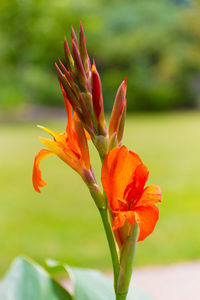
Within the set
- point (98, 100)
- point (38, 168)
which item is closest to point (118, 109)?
point (98, 100)

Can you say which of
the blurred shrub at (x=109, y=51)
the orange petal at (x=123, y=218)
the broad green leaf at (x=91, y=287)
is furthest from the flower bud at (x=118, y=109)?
the blurred shrub at (x=109, y=51)

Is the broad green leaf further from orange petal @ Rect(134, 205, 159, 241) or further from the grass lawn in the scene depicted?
the grass lawn

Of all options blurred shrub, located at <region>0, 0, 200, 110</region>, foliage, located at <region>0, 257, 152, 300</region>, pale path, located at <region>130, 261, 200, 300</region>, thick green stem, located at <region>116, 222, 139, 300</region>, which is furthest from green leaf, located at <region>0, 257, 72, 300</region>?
blurred shrub, located at <region>0, 0, 200, 110</region>

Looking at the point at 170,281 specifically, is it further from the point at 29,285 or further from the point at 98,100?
the point at 98,100

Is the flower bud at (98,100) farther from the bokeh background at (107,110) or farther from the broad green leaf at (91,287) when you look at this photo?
the bokeh background at (107,110)

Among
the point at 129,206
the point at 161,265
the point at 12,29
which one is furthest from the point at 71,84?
the point at 12,29

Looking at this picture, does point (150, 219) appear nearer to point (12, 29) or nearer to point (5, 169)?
point (5, 169)
